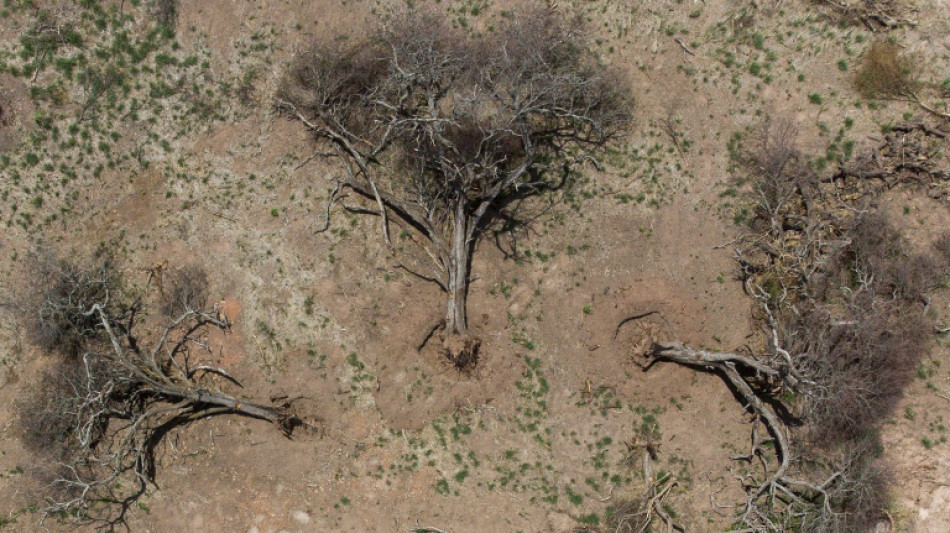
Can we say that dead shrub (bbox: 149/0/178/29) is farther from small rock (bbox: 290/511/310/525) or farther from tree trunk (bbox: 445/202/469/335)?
small rock (bbox: 290/511/310/525)

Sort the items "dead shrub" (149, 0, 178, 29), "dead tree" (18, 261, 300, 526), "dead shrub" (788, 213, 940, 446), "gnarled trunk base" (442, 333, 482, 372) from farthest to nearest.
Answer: "dead shrub" (149, 0, 178, 29), "gnarled trunk base" (442, 333, 482, 372), "dead tree" (18, 261, 300, 526), "dead shrub" (788, 213, 940, 446)

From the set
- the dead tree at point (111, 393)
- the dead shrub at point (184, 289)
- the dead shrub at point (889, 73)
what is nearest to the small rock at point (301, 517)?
the dead tree at point (111, 393)

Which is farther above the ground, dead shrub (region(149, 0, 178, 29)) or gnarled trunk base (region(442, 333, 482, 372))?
dead shrub (region(149, 0, 178, 29))

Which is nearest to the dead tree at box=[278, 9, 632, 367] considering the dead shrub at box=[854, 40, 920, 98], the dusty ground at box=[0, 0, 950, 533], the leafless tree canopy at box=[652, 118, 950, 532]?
the dusty ground at box=[0, 0, 950, 533]

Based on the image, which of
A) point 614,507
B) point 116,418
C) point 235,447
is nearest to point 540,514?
point 614,507

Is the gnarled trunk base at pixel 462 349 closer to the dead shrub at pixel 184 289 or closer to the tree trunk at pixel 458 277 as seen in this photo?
the tree trunk at pixel 458 277

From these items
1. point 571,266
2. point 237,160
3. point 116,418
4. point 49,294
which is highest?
point 237,160

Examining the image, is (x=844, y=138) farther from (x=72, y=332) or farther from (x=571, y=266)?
(x=72, y=332)
